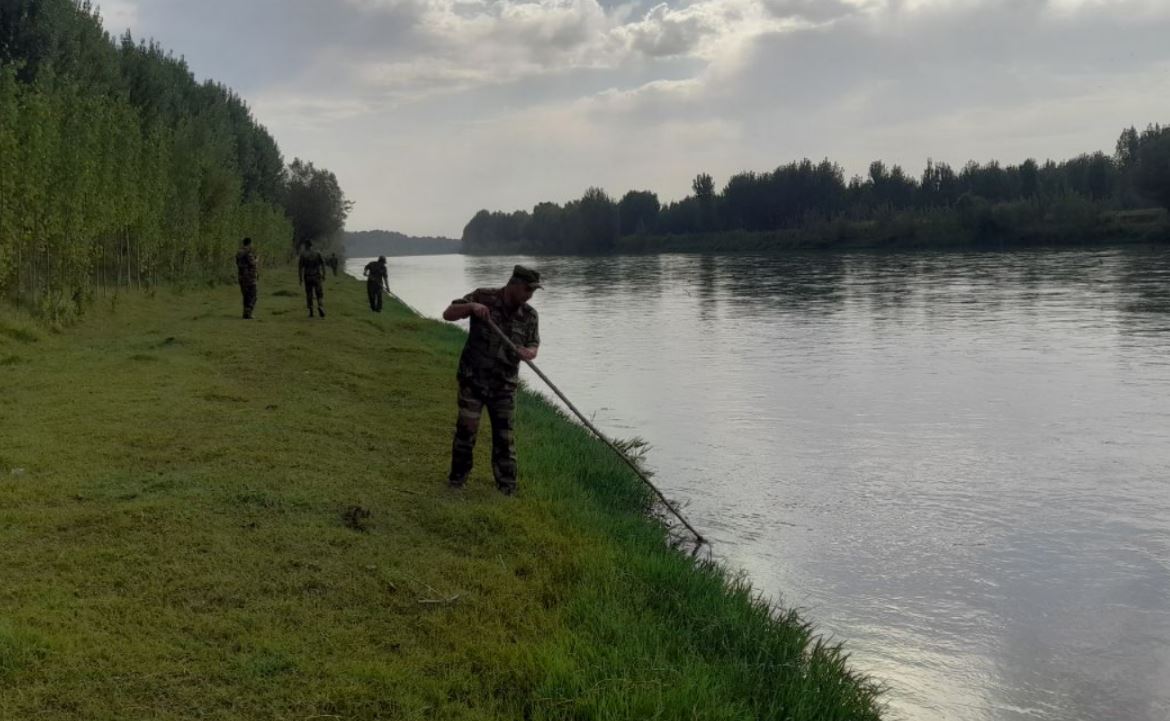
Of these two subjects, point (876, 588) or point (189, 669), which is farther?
point (876, 588)

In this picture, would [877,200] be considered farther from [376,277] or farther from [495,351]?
[495,351]

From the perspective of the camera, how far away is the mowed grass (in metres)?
5.26

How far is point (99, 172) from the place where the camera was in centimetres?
2667

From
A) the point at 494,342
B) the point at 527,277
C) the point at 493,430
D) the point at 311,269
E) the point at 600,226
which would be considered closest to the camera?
the point at 527,277

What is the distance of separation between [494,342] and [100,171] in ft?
74.9

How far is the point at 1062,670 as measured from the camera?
7410 millimetres

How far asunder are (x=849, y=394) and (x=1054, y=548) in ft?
31.1

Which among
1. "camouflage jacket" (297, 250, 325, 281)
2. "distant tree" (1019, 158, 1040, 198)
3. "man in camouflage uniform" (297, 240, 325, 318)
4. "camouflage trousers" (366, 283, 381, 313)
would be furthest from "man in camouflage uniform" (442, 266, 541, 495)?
"distant tree" (1019, 158, 1040, 198)

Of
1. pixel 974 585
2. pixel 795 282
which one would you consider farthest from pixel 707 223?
pixel 974 585

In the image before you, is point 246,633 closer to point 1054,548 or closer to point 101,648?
point 101,648

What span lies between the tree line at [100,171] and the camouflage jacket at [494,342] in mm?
15027

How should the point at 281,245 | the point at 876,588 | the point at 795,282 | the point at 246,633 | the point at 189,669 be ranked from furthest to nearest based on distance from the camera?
1. the point at 281,245
2. the point at 795,282
3. the point at 876,588
4. the point at 246,633
5. the point at 189,669

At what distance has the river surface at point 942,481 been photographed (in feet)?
25.1

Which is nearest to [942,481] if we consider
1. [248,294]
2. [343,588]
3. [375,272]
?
[343,588]
